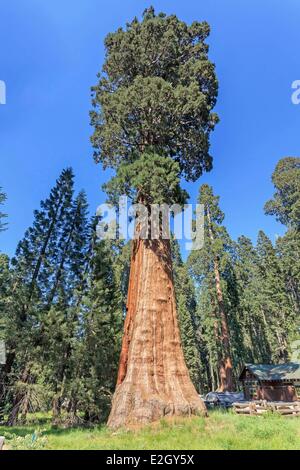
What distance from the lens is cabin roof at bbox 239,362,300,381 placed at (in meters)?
25.9

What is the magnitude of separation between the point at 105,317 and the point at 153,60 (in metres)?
14.3

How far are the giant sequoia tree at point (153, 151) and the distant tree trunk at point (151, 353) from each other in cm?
3

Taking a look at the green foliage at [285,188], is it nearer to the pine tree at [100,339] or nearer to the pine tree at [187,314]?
the pine tree at [187,314]

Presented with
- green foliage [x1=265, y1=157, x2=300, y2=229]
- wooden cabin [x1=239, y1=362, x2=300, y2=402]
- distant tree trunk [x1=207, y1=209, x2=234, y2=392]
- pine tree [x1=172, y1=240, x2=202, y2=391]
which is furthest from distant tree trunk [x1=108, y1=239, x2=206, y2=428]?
green foliage [x1=265, y1=157, x2=300, y2=229]

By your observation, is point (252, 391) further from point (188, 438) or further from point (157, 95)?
point (157, 95)

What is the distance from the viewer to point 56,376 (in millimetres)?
17109

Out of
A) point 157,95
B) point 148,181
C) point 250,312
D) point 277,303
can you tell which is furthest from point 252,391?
point 157,95

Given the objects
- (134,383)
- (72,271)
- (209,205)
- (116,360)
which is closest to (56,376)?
(116,360)

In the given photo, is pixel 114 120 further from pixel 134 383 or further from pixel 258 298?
pixel 258 298

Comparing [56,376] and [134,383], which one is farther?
[56,376]

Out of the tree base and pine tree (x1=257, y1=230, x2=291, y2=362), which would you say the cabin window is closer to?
pine tree (x1=257, y1=230, x2=291, y2=362)

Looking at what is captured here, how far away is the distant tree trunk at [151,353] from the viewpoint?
8.97 m

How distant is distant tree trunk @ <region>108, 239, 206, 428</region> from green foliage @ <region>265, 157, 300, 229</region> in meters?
32.8

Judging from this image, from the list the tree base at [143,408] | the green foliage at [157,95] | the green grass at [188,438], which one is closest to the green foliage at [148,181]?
the green foliage at [157,95]
